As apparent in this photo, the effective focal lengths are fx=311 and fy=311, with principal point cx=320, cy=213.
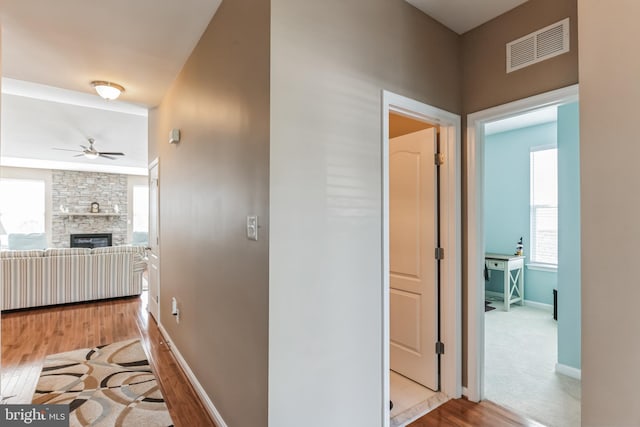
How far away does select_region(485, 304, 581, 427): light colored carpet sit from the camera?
7.46 feet

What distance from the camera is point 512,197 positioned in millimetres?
5406

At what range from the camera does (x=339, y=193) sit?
1738 mm

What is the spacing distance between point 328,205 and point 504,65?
1.74m

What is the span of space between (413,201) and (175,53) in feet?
8.12

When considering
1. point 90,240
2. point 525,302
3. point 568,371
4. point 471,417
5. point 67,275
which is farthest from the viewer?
point 90,240

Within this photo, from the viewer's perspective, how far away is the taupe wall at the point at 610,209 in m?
0.88

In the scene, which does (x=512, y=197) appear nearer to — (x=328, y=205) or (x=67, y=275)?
(x=328, y=205)

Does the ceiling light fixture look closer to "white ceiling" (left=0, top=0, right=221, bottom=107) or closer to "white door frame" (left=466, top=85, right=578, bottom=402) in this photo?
"white ceiling" (left=0, top=0, right=221, bottom=107)

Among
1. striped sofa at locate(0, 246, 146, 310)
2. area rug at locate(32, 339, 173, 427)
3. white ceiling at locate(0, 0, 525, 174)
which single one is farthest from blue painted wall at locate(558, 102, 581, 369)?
striped sofa at locate(0, 246, 146, 310)

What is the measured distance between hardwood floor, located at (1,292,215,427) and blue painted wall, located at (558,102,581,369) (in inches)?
119

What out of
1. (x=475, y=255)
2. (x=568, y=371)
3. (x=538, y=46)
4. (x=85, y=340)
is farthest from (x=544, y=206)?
(x=85, y=340)

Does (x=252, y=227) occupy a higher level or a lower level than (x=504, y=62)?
lower

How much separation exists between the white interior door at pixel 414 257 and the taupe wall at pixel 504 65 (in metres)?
0.25

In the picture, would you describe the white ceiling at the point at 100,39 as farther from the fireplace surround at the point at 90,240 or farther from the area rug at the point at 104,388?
the fireplace surround at the point at 90,240
